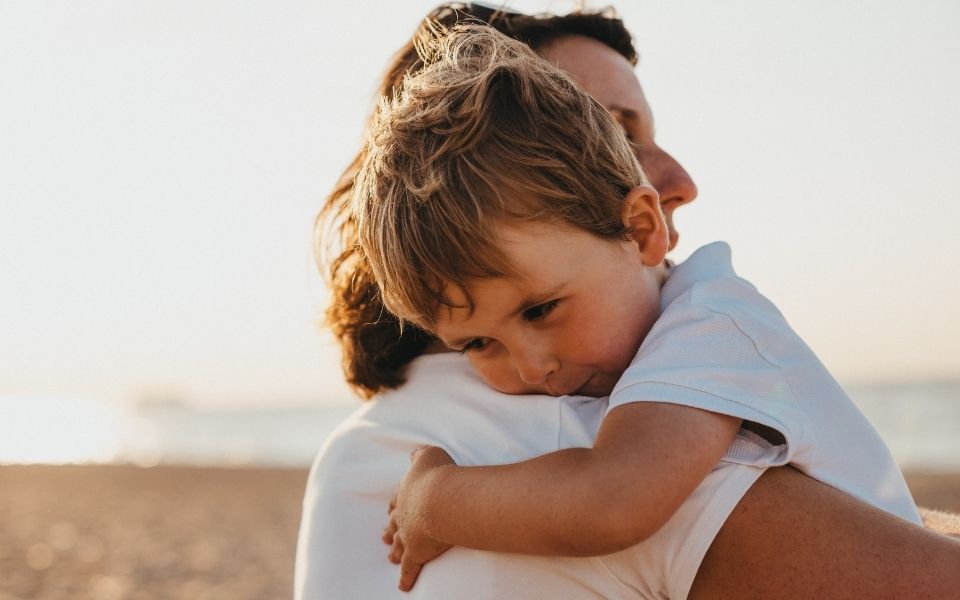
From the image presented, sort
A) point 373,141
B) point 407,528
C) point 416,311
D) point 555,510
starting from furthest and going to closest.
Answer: point 373,141, point 416,311, point 407,528, point 555,510

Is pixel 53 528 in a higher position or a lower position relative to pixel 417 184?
lower

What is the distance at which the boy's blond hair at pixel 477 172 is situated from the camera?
1.75m

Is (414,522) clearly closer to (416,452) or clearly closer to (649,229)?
(416,452)

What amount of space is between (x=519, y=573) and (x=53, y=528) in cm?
1261

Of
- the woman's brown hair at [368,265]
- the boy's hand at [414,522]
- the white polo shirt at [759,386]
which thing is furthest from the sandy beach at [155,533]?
the white polo shirt at [759,386]

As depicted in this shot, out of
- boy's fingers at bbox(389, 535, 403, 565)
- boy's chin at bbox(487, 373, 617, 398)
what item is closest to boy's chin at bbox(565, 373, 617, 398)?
boy's chin at bbox(487, 373, 617, 398)

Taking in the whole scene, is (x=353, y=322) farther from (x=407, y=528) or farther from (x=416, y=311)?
(x=407, y=528)

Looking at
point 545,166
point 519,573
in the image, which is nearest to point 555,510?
point 519,573

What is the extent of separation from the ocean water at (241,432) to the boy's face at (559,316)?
58.8 ft

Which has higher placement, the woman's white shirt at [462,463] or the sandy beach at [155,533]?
the woman's white shirt at [462,463]

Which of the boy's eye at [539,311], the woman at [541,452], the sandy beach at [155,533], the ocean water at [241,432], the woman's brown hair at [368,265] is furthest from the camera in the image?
the ocean water at [241,432]

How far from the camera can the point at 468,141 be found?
1.80 m

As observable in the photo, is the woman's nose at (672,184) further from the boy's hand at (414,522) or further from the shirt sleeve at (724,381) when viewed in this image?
the boy's hand at (414,522)

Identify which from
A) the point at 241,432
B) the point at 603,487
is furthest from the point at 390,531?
the point at 241,432
